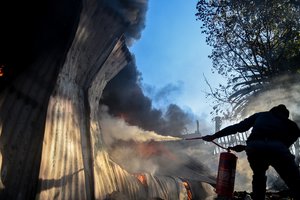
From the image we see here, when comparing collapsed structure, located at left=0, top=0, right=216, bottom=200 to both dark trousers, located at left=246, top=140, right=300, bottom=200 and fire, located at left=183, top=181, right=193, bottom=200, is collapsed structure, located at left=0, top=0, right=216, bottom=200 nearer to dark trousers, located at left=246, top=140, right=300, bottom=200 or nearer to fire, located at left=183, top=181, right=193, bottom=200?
fire, located at left=183, top=181, right=193, bottom=200

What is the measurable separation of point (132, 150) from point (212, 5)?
9453 mm

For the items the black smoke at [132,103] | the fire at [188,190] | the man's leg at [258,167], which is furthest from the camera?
the black smoke at [132,103]

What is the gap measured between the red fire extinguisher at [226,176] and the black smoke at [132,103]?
1164cm

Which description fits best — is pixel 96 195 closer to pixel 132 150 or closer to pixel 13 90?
pixel 13 90

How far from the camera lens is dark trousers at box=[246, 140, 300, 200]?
4.34 m

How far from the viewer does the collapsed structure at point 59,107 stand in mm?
4605

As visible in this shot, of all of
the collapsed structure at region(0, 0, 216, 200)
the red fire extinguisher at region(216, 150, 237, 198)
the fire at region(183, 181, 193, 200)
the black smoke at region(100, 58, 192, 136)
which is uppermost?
the black smoke at region(100, 58, 192, 136)

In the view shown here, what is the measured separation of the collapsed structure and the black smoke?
989 cm

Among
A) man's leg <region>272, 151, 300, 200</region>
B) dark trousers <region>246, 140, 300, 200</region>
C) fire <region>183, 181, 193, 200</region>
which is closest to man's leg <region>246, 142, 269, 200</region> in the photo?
dark trousers <region>246, 140, 300, 200</region>

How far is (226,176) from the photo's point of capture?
5090mm

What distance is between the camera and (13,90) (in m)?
4.99

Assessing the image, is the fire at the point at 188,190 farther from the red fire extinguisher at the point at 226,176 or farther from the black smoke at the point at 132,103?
the black smoke at the point at 132,103

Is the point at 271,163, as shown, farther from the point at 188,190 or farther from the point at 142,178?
the point at 188,190

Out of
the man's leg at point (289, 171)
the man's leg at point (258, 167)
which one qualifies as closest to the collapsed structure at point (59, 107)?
the man's leg at point (258, 167)
